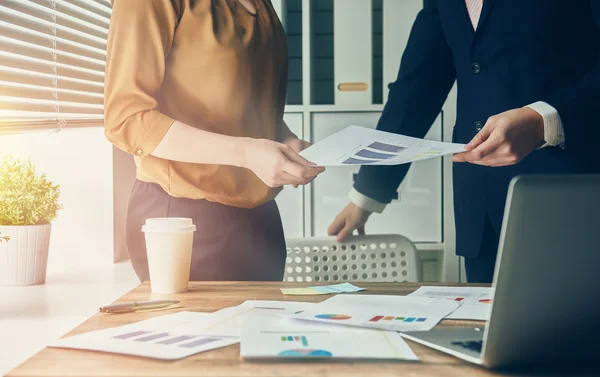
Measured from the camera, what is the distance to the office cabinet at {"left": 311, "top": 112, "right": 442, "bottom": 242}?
8.39ft

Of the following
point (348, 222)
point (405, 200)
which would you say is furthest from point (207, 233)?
point (405, 200)

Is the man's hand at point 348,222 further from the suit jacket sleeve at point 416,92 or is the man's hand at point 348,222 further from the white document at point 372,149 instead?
the white document at point 372,149

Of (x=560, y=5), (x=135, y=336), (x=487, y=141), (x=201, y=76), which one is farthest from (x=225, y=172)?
(x=560, y=5)

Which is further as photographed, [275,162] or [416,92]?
[416,92]

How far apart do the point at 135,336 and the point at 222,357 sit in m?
0.14

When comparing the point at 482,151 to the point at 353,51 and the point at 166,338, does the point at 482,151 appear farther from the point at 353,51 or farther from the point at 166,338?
the point at 353,51

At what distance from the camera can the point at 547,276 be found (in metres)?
0.60

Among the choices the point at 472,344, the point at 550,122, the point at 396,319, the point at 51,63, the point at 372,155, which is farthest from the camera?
the point at 51,63

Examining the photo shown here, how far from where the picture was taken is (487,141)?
1.22 meters

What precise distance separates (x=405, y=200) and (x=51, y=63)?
54.4 inches

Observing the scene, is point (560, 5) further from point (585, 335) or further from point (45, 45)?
point (45, 45)

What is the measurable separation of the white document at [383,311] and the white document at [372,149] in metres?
0.24

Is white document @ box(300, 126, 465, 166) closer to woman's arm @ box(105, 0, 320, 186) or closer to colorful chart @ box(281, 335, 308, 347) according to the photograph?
woman's arm @ box(105, 0, 320, 186)

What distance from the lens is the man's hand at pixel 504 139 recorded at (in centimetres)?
122
